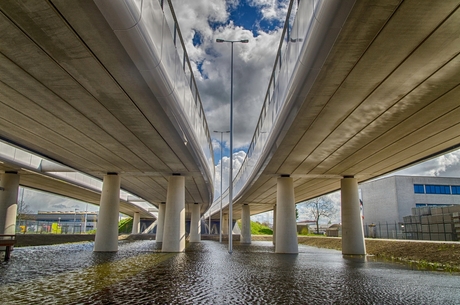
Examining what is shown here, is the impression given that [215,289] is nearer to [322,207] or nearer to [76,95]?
[76,95]

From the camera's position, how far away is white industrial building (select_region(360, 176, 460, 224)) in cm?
5534

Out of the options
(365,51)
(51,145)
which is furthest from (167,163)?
(365,51)

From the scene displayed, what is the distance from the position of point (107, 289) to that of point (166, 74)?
622 cm

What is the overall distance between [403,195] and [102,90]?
5178 cm

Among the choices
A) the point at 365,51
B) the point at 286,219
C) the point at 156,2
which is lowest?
the point at 286,219

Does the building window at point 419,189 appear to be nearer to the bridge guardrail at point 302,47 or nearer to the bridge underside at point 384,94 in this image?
the bridge underside at point 384,94

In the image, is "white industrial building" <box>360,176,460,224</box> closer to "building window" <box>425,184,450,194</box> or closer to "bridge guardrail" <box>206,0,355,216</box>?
"building window" <box>425,184,450,194</box>

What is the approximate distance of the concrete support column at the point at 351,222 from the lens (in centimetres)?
2780

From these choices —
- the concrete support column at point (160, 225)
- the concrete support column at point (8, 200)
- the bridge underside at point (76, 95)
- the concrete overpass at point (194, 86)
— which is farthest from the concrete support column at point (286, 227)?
the concrete support column at point (160, 225)

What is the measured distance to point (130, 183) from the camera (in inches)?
1467

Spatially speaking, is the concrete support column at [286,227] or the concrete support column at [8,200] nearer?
the concrete support column at [286,227]

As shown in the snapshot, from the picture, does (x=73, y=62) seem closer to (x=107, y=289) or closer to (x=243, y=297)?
(x=107, y=289)

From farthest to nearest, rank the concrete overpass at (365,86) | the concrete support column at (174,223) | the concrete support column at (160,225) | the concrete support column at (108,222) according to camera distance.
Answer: the concrete support column at (160,225), the concrete support column at (174,223), the concrete support column at (108,222), the concrete overpass at (365,86)

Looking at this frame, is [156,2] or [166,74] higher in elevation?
[156,2]
